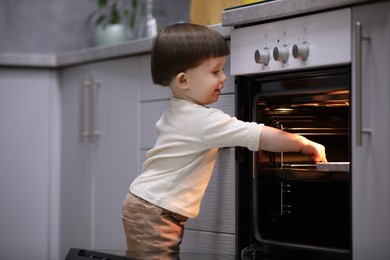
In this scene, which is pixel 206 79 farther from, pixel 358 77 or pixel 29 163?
pixel 29 163

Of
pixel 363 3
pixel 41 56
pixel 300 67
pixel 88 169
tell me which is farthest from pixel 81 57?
pixel 363 3

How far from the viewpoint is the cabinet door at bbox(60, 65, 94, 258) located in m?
2.91

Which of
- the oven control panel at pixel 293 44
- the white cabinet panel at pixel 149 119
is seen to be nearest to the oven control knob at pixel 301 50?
the oven control panel at pixel 293 44

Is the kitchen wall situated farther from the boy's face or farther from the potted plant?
the boy's face

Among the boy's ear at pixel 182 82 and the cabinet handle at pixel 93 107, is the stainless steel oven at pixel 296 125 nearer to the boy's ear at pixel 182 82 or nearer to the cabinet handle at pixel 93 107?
the boy's ear at pixel 182 82

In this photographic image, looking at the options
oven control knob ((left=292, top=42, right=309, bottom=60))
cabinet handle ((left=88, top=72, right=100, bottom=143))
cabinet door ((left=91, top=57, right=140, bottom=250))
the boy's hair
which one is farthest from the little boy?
cabinet handle ((left=88, top=72, right=100, bottom=143))

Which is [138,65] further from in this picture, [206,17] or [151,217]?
[151,217]

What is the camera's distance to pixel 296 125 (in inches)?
81.4

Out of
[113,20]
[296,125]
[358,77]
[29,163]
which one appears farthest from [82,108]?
[358,77]

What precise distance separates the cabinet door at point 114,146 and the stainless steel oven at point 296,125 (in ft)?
2.17

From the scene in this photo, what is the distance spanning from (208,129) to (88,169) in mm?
1043

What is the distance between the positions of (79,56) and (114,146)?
406mm

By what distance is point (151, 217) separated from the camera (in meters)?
2.04

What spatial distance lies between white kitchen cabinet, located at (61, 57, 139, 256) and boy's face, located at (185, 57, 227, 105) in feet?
2.02
